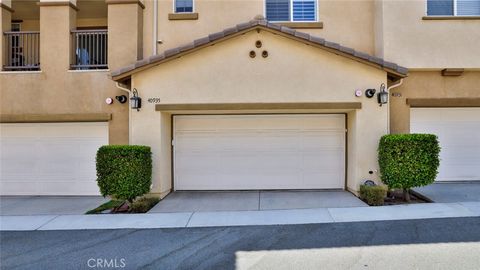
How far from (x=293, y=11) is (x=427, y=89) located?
4949 mm

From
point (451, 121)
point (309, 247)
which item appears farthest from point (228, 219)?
point (451, 121)

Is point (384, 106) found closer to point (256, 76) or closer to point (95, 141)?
point (256, 76)

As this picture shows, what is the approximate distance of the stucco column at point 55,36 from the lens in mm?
9883

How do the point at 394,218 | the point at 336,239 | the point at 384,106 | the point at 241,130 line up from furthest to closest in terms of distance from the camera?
the point at 241,130, the point at 384,106, the point at 394,218, the point at 336,239

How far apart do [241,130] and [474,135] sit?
7.61 metres

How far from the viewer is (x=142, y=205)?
7.93 m

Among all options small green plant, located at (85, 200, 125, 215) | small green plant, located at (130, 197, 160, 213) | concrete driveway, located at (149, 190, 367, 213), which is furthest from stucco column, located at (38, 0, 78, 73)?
concrete driveway, located at (149, 190, 367, 213)

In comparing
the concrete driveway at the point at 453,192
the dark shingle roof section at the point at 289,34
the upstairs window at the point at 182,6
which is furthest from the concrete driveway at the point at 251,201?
the upstairs window at the point at 182,6

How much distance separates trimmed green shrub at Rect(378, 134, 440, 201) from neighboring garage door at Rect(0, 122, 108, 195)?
8505 mm

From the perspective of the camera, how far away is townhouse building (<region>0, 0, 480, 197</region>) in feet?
28.5

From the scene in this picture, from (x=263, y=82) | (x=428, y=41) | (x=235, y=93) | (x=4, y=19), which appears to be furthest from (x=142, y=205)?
(x=428, y=41)

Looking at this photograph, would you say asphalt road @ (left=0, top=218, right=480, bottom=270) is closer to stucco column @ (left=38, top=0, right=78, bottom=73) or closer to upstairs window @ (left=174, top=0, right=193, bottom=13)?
stucco column @ (left=38, top=0, right=78, bottom=73)

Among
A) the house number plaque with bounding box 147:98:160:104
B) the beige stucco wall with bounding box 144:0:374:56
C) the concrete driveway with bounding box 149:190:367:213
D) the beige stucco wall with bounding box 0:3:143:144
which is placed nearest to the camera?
the concrete driveway with bounding box 149:190:367:213

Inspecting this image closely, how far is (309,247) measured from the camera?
17.6 feet
